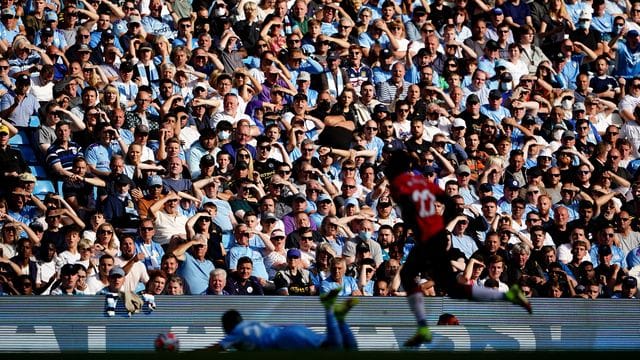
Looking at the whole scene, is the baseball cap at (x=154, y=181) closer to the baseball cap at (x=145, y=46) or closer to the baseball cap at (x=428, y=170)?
the baseball cap at (x=145, y=46)

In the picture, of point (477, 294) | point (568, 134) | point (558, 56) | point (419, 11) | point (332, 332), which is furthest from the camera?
point (558, 56)

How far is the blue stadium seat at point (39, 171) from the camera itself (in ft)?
53.7

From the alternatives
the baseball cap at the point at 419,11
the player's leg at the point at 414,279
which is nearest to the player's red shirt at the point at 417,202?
the player's leg at the point at 414,279

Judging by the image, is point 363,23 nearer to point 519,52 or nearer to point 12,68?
point 519,52

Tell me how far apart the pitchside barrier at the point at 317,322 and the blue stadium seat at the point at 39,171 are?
2.76 meters

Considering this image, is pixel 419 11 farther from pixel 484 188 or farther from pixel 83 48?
pixel 83 48

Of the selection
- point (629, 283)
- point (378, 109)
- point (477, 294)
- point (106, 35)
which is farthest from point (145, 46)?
point (477, 294)

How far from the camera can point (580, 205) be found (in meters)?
18.3

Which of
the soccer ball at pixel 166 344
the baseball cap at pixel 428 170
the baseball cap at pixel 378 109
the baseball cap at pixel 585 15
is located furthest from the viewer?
the baseball cap at pixel 585 15

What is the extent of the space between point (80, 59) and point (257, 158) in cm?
287

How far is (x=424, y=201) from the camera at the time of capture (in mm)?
11234

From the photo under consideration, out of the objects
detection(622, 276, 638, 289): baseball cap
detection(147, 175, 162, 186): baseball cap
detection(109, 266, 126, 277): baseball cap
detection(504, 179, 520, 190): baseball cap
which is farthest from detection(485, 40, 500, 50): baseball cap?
detection(109, 266, 126, 277): baseball cap

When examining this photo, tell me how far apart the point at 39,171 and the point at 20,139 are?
0.58 meters

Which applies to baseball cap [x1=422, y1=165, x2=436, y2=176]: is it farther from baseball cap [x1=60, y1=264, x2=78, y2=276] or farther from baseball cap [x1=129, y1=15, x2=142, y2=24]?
baseball cap [x1=60, y1=264, x2=78, y2=276]
